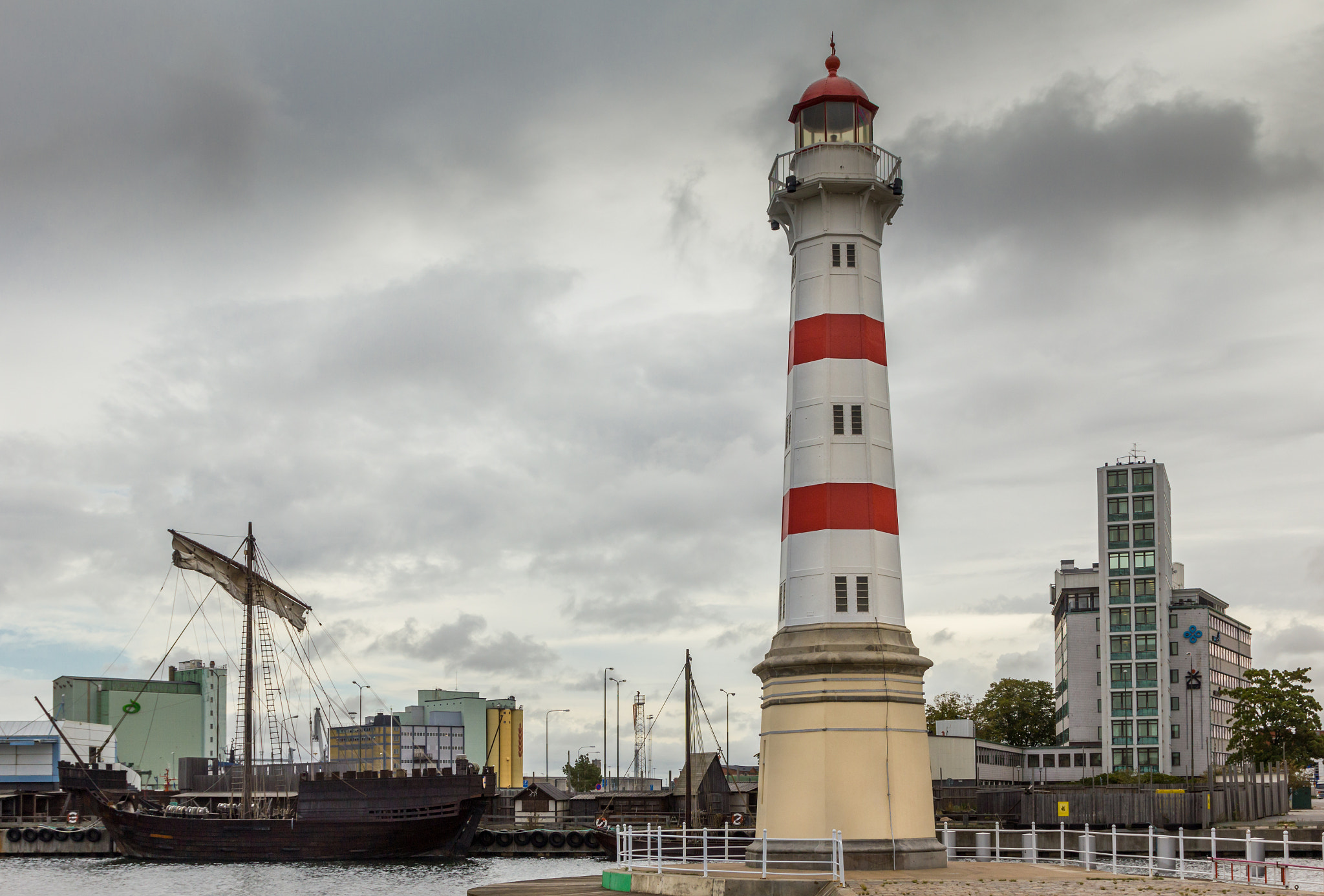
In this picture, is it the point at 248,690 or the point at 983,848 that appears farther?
the point at 248,690

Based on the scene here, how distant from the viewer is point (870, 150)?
33.5 meters

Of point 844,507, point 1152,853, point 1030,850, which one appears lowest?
point 1030,850

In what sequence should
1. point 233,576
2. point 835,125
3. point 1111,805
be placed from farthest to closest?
point 233,576, point 1111,805, point 835,125

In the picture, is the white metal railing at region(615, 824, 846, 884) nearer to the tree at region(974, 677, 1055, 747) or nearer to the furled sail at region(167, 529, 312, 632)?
the furled sail at region(167, 529, 312, 632)

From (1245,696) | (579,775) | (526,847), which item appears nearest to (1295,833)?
(1245,696)

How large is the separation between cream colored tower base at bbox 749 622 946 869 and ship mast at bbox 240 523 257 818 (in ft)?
221

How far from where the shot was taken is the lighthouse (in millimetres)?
29906

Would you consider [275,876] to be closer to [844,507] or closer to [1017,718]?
[844,507]

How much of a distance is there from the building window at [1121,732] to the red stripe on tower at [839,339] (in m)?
101

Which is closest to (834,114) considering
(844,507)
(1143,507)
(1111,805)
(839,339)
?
(839,339)

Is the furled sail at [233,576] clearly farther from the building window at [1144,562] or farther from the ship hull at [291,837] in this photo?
the building window at [1144,562]

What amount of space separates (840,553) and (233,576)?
74.1 m

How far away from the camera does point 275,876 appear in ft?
239

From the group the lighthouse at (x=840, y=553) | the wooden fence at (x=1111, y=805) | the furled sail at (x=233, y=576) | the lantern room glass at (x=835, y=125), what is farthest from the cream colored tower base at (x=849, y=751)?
the furled sail at (x=233, y=576)
